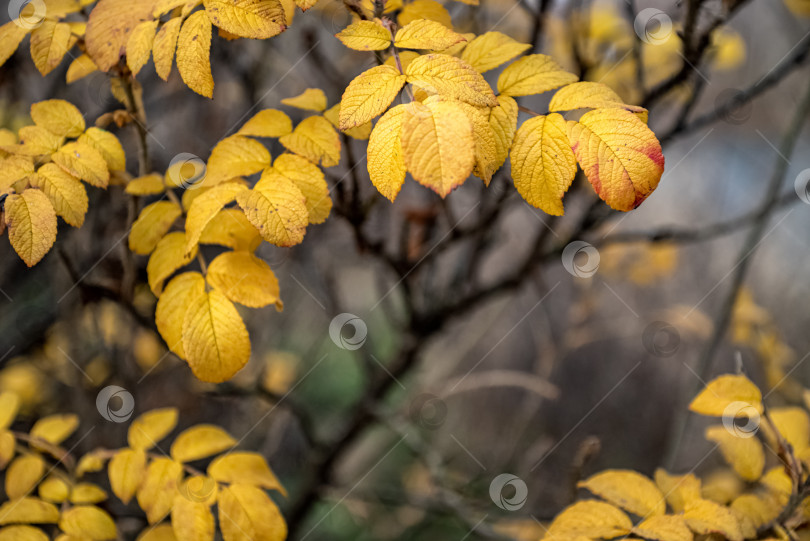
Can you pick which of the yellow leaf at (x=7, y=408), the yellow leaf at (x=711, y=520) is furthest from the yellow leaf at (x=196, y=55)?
the yellow leaf at (x=711, y=520)

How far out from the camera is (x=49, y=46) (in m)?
1.02

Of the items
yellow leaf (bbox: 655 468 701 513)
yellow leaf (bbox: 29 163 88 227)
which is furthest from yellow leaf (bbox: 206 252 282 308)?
yellow leaf (bbox: 655 468 701 513)

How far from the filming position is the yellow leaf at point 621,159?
821mm

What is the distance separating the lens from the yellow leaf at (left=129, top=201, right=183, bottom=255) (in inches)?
42.4

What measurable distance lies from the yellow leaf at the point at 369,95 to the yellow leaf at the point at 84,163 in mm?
512

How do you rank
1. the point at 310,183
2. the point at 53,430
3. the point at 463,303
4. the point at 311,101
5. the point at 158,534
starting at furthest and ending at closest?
the point at 463,303
the point at 53,430
the point at 158,534
the point at 311,101
the point at 310,183

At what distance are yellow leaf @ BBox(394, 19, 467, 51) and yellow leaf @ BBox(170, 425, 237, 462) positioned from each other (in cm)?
93

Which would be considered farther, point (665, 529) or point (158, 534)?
point (158, 534)

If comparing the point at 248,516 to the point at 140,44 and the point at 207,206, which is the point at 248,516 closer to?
the point at 207,206

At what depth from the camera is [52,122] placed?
1.06 meters

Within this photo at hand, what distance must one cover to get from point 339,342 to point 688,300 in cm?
392

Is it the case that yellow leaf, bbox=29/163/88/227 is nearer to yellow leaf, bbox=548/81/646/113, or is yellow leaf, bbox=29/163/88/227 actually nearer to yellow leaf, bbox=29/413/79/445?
yellow leaf, bbox=29/413/79/445

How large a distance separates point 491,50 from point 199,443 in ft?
3.53

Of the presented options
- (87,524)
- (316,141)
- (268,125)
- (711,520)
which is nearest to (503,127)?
(316,141)
